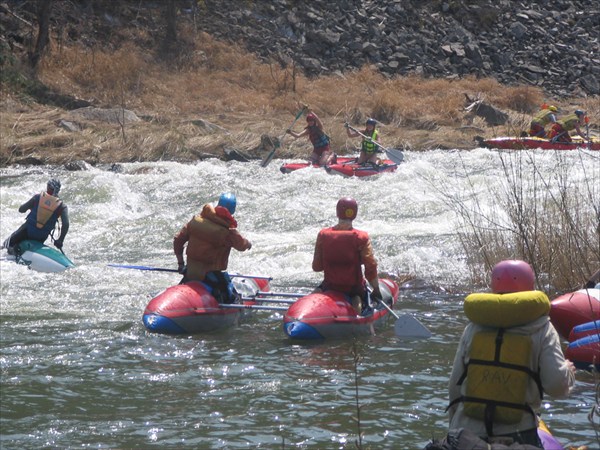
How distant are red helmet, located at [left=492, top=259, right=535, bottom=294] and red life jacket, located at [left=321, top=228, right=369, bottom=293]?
3680 millimetres

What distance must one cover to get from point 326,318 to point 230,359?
2.97ft

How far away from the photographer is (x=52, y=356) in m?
7.47

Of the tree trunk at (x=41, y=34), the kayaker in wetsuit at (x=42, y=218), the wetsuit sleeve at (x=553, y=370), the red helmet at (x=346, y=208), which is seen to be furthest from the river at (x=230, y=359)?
the tree trunk at (x=41, y=34)

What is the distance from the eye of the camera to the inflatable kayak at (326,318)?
793 cm

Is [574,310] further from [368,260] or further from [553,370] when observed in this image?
[553,370]

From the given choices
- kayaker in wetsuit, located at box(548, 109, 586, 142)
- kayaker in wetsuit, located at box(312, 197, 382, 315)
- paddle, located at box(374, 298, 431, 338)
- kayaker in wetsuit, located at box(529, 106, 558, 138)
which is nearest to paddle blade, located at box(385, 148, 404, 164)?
kayaker in wetsuit, located at box(548, 109, 586, 142)

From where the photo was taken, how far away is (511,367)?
4145mm

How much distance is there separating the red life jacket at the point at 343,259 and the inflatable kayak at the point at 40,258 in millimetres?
3643

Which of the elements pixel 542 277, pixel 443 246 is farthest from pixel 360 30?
pixel 542 277

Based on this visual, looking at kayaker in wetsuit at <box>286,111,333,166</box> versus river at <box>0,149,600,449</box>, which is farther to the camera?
kayaker in wetsuit at <box>286,111,333,166</box>

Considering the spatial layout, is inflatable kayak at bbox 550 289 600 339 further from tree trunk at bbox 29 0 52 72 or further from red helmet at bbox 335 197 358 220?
tree trunk at bbox 29 0 52 72

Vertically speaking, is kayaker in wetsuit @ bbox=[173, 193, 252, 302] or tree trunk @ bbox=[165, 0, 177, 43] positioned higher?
tree trunk @ bbox=[165, 0, 177, 43]

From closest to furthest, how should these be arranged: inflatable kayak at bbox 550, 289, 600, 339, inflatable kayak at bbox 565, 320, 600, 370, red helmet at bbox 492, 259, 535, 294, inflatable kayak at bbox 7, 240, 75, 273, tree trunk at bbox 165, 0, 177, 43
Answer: red helmet at bbox 492, 259, 535, 294 → inflatable kayak at bbox 565, 320, 600, 370 → inflatable kayak at bbox 550, 289, 600, 339 → inflatable kayak at bbox 7, 240, 75, 273 → tree trunk at bbox 165, 0, 177, 43

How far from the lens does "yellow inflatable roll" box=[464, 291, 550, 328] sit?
4113 mm
